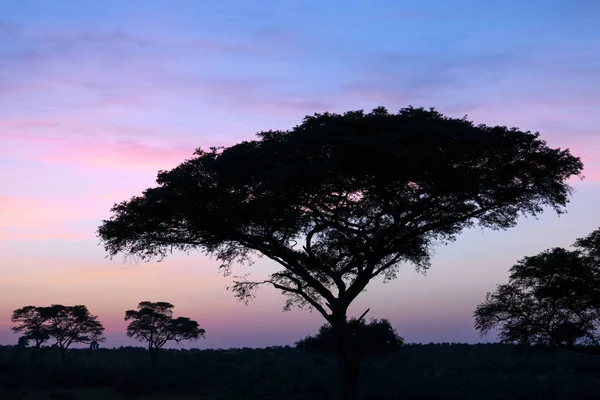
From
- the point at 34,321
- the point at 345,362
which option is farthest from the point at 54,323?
the point at 345,362

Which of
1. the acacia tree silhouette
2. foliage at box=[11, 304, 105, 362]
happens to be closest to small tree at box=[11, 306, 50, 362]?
foliage at box=[11, 304, 105, 362]

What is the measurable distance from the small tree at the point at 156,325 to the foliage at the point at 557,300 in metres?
56.3

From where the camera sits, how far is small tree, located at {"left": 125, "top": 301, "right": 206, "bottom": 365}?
276 ft

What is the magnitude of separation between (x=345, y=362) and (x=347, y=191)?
7104 mm

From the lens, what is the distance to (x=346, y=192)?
97.7ft

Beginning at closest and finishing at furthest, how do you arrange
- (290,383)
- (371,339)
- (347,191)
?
(347,191) < (290,383) < (371,339)

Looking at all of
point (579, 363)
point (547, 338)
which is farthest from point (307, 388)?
point (579, 363)

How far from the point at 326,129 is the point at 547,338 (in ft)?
47.3

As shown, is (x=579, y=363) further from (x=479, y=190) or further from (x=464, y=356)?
(x=479, y=190)

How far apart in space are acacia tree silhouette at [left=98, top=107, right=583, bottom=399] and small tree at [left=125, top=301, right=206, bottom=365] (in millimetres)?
53582

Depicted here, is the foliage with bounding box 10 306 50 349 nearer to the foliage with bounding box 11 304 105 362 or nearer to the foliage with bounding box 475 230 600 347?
the foliage with bounding box 11 304 105 362

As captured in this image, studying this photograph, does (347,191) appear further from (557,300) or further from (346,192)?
(557,300)

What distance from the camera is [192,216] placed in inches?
1194

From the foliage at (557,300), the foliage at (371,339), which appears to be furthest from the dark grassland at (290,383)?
the foliage at (557,300)
